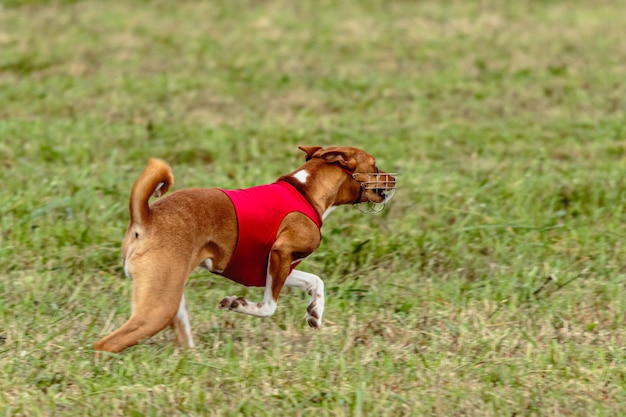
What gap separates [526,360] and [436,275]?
135cm

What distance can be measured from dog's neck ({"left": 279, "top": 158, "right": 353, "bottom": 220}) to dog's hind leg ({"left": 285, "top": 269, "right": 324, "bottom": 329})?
0.32 meters

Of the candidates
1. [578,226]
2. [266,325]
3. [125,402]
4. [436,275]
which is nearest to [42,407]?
[125,402]

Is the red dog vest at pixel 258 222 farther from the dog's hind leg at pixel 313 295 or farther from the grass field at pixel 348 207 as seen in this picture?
the grass field at pixel 348 207

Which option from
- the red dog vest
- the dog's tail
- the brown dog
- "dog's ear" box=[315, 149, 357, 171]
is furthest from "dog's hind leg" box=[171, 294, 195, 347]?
"dog's ear" box=[315, 149, 357, 171]

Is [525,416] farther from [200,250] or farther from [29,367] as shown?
[29,367]

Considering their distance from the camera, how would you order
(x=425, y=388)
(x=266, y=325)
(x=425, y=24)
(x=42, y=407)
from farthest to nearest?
(x=425, y=24)
(x=266, y=325)
(x=425, y=388)
(x=42, y=407)

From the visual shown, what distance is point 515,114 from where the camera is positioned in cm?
941

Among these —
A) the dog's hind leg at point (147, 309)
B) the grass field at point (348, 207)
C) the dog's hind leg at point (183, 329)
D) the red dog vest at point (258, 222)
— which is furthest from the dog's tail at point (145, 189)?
the grass field at point (348, 207)

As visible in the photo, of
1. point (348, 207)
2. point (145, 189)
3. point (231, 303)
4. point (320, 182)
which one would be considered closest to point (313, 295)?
point (231, 303)

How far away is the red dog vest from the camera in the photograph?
473cm

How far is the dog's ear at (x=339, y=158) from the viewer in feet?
16.5

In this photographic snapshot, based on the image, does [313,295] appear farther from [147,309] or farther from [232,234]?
[147,309]

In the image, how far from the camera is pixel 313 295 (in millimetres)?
5016

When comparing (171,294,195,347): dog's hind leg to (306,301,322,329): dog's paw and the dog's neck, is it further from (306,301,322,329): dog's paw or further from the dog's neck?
the dog's neck
